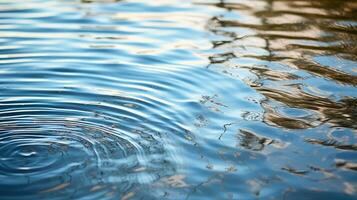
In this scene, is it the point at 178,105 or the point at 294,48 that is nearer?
the point at 178,105

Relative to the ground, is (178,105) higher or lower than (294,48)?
lower

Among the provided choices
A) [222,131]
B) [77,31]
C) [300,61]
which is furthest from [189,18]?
[222,131]

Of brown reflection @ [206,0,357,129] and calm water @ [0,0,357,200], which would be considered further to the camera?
brown reflection @ [206,0,357,129]

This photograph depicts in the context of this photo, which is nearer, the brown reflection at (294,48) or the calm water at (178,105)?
the calm water at (178,105)

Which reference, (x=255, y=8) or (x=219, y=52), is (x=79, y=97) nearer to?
(x=219, y=52)
